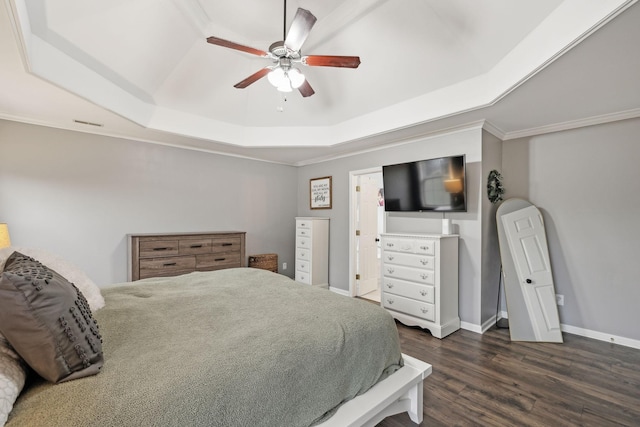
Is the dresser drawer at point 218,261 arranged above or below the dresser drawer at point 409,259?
below

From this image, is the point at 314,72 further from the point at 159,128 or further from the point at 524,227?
the point at 524,227

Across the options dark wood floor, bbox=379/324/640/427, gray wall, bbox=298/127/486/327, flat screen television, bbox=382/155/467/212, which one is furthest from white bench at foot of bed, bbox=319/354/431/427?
flat screen television, bbox=382/155/467/212

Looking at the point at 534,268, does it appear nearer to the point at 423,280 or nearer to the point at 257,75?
the point at 423,280

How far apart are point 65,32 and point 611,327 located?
572cm

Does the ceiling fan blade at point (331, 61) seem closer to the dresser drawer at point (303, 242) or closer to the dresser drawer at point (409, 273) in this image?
the dresser drawer at point (409, 273)

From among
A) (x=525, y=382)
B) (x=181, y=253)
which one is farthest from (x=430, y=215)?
(x=181, y=253)

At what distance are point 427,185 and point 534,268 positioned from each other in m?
1.48

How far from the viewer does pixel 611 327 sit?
9.69ft

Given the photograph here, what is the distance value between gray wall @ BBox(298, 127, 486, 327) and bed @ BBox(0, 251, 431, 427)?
6.13 ft

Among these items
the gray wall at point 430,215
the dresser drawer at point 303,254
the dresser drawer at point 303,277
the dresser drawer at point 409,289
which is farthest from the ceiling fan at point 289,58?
the dresser drawer at point 303,277

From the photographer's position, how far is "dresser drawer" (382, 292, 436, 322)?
310 centimetres

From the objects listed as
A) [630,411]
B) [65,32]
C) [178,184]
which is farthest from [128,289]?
[630,411]

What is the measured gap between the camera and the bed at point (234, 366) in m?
0.88

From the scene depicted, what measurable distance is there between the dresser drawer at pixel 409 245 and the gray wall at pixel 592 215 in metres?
1.51
